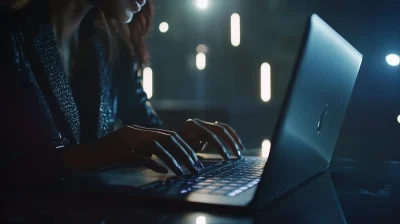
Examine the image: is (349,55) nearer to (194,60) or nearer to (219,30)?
(219,30)

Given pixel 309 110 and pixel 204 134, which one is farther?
pixel 204 134

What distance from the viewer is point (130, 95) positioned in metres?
1.68

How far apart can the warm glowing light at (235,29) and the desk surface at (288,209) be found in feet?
5.53

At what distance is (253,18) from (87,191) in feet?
5.71

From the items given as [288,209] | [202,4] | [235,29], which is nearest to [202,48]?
[202,4]

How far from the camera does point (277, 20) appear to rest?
6.77 feet

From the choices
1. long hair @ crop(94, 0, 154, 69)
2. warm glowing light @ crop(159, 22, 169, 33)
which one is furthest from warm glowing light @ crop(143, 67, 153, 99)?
long hair @ crop(94, 0, 154, 69)

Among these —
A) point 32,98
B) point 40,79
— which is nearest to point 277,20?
point 40,79

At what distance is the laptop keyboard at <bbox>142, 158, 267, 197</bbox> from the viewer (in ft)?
2.06

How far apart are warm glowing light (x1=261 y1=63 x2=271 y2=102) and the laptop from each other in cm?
145

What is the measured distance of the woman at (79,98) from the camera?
81 cm

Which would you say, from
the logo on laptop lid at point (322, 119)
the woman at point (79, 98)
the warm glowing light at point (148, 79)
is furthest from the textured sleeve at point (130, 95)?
the warm glowing light at point (148, 79)

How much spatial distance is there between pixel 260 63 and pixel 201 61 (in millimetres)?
565

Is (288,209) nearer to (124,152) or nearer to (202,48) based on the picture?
(124,152)
